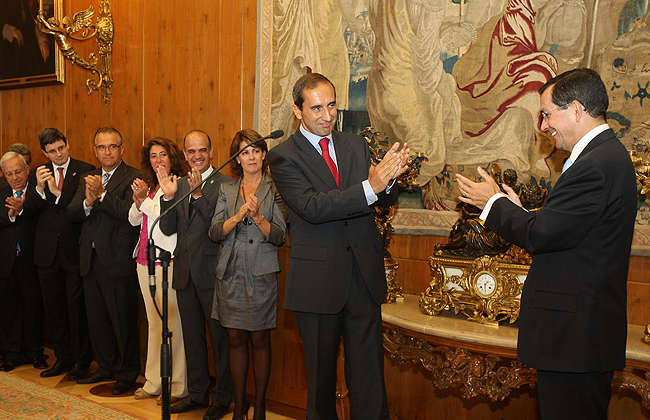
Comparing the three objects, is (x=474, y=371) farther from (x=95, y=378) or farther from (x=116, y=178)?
(x=95, y=378)

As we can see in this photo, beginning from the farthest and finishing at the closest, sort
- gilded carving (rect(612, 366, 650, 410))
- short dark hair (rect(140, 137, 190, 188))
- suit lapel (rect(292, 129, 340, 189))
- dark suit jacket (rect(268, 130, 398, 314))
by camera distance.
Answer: short dark hair (rect(140, 137, 190, 188))
suit lapel (rect(292, 129, 340, 189))
dark suit jacket (rect(268, 130, 398, 314))
gilded carving (rect(612, 366, 650, 410))

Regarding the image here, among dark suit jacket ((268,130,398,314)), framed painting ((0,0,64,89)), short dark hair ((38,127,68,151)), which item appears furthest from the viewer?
framed painting ((0,0,64,89))

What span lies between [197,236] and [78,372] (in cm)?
183

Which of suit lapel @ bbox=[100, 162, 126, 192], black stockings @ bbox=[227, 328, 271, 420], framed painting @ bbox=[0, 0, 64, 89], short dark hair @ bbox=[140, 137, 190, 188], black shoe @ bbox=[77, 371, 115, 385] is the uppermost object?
framed painting @ bbox=[0, 0, 64, 89]

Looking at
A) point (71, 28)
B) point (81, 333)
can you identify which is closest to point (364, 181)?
point (81, 333)

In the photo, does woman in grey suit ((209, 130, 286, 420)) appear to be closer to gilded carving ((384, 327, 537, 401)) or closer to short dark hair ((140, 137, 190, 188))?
short dark hair ((140, 137, 190, 188))

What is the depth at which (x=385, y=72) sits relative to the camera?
380cm

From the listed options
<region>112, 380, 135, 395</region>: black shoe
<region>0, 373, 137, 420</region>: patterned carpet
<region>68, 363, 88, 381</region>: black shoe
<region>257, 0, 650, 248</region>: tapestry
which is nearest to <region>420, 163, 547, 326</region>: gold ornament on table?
<region>257, 0, 650, 248</region>: tapestry

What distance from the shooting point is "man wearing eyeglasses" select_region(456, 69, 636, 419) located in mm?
2047

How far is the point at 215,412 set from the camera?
159 inches

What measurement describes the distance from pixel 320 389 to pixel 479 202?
106cm

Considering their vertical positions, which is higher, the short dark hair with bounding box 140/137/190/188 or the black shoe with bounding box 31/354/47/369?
the short dark hair with bounding box 140/137/190/188

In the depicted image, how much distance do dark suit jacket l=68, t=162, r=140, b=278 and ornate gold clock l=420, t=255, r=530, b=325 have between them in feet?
8.13

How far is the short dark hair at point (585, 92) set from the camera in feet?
6.93
